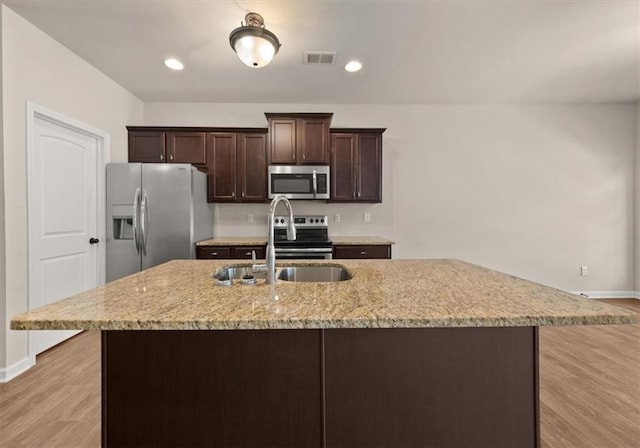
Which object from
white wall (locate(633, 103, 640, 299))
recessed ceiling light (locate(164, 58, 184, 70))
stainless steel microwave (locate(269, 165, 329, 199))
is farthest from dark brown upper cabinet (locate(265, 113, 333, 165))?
white wall (locate(633, 103, 640, 299))

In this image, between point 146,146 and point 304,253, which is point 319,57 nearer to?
point 304,253

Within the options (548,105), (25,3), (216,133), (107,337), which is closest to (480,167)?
(548,105)

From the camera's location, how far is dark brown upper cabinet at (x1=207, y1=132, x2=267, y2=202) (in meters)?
4.06

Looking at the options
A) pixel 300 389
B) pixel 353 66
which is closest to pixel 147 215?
pixel 353 66

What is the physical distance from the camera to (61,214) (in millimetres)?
3021

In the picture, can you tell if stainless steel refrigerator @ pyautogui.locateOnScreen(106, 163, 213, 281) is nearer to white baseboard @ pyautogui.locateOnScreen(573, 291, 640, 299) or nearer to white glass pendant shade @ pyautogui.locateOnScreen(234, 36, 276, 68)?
white glass pendant shade @ pyautogui.locateOnScreen(234, 36, 276, 68)

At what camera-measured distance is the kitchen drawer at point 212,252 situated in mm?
3658

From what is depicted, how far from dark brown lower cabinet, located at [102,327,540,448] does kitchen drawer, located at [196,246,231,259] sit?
2.58m

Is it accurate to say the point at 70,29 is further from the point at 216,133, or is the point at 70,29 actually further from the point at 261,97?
the point at 261,97

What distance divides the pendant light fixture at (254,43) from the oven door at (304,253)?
1997 mm

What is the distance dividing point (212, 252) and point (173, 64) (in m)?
1.99

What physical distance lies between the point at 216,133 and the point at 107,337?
3.33 metres

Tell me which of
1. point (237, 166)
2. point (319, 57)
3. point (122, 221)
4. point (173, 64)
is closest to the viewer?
point (319, 57)

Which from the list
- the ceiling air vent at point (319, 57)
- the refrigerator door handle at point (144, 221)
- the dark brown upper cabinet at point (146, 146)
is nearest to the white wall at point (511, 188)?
the ceiling air vent at point (319, 57)
